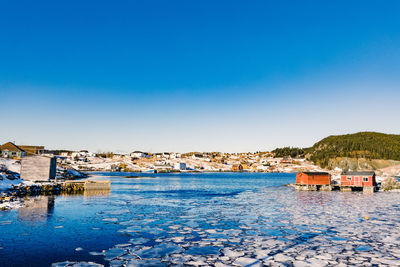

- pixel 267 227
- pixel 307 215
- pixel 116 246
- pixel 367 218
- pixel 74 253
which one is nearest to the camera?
pixel 74 253

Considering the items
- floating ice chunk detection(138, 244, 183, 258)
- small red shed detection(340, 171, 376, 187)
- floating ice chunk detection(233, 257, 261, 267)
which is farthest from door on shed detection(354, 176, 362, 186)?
floating ice chunk detection(138, 244, 183, 258)

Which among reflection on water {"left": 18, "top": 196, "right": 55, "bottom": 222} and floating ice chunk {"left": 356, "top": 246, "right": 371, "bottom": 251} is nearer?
floating ice chunk {"left": 356, "top": 246, "right": 371, "bottom": 251}

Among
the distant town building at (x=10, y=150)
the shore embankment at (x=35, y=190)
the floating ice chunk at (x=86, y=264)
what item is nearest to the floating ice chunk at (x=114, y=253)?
the floating ice chunk at (x=86, y=264)

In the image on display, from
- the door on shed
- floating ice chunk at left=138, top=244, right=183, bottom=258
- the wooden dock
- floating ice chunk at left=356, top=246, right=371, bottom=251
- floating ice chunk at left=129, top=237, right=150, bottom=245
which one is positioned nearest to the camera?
Answer: floating ice chunk at left=138, top=244, right=183, bottom=258

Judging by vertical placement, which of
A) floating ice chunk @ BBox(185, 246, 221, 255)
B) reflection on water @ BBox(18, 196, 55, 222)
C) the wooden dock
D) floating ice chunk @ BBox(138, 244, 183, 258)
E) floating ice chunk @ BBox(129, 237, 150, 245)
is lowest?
the wooden dock

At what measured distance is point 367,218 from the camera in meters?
24.7

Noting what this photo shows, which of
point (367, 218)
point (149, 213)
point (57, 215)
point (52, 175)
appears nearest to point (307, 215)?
point (367, 218)

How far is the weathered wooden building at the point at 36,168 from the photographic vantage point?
5375cm

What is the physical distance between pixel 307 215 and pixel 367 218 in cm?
517

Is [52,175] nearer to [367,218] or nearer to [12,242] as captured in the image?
[12,242]

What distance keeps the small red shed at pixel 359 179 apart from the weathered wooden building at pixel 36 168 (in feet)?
213

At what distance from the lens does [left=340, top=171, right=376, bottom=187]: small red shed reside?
58625 millimetres

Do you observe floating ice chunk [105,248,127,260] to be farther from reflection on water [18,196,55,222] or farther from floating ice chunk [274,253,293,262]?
reflection on water [18,196,55,222]

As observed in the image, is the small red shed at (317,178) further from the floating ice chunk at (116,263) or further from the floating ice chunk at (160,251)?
the floating ice chunk at (116,263)
